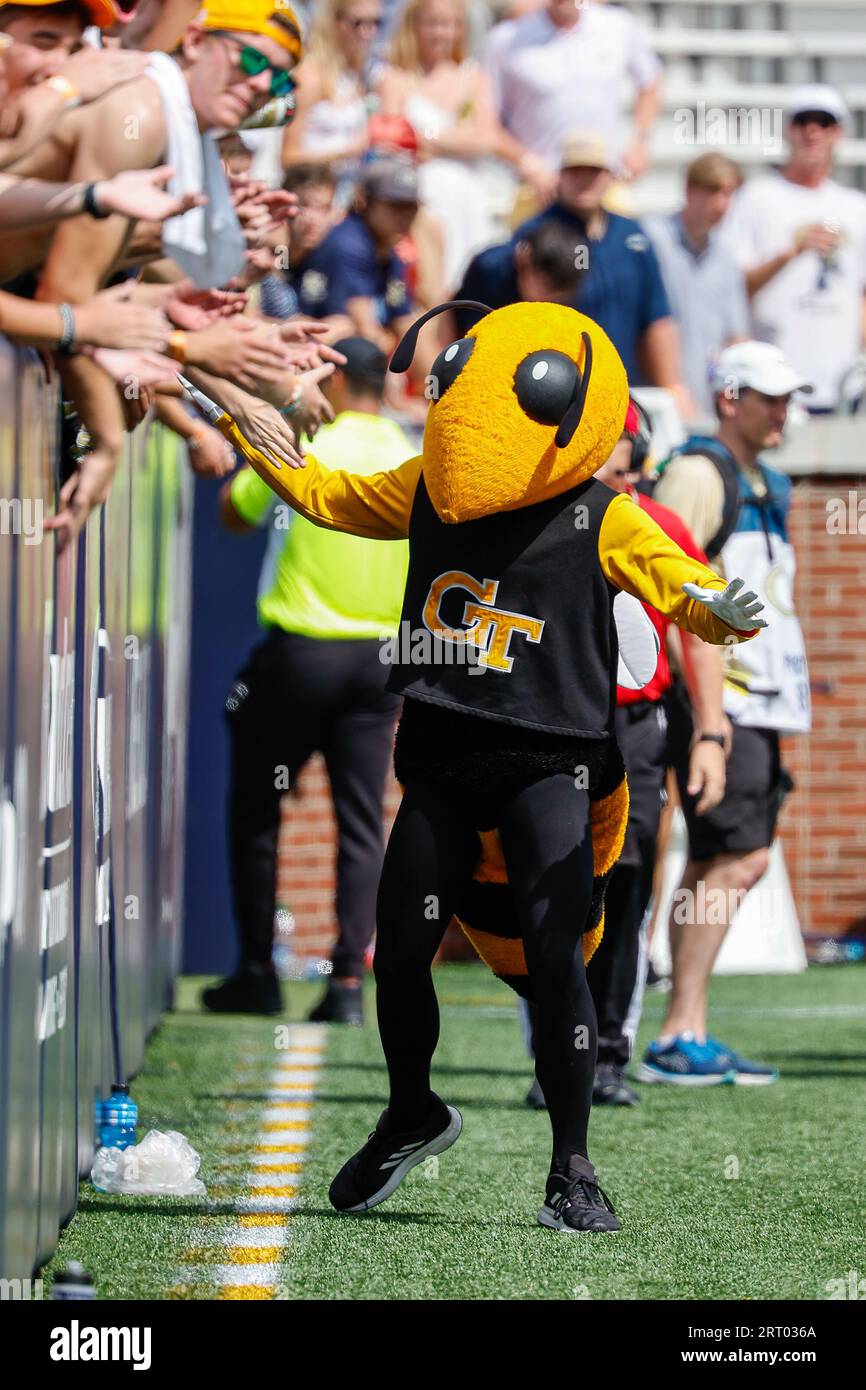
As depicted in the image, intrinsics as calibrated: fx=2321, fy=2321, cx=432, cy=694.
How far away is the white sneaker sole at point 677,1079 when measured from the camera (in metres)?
6.78

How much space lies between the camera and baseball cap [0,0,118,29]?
172 inches

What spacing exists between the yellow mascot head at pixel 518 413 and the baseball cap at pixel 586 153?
411 centimetres

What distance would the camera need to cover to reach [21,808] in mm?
3908

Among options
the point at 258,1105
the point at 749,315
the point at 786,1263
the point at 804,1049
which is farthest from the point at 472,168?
the point at 786,1263

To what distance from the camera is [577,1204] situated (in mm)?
4496

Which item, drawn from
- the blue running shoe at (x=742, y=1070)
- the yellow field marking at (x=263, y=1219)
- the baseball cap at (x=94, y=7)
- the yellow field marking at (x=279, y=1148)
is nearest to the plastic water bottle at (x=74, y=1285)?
the yellow field marking at (x=263, y=1219)

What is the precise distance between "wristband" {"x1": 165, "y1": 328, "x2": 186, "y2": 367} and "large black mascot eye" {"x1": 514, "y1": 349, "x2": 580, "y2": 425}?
65 centimetres

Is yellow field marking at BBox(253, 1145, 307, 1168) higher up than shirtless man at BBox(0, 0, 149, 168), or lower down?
lower down

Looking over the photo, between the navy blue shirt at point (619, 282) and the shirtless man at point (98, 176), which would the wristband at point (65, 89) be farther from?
the navy blue shirt at point (619, 282)

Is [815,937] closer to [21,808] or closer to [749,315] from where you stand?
[749,315]

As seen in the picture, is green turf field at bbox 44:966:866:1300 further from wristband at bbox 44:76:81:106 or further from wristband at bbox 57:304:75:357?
wristband at bbox 44:76:81:106

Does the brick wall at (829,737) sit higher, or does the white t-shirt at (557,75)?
the white t-shirt at (557,75)

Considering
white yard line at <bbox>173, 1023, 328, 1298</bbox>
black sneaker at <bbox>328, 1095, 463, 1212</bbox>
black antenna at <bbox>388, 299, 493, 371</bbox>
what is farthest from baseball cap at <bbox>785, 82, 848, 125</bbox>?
black sneaker at <bbox>328, 1095, 463, 1212</bbox>

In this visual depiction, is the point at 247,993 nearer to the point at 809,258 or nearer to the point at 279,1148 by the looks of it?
the point at 279,1148
